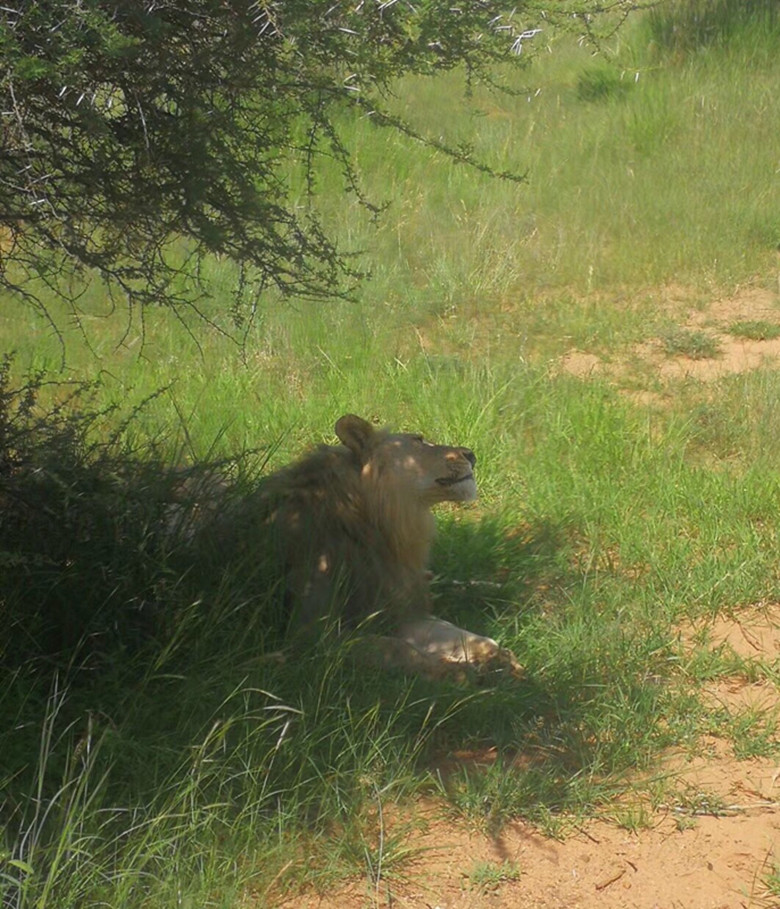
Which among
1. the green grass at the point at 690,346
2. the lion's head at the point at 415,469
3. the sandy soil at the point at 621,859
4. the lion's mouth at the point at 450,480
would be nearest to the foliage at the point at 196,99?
the lion's head at the point at 415,469

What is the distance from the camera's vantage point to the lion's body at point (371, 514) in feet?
17.5

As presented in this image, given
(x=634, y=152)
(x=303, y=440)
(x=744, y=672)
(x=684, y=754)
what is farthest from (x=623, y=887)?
(x=634, y=152)

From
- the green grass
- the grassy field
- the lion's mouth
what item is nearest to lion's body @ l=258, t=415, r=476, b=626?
the lion's mouth

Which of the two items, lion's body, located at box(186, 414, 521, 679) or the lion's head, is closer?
lion's body, located at box(186, 414, 521, 679)

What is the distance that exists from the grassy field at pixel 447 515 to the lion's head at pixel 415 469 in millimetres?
641

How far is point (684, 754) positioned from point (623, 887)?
801 millimetres

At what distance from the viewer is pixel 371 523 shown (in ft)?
17.8

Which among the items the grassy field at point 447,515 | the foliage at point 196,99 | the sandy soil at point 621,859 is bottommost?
the sandy soil at point 621,859

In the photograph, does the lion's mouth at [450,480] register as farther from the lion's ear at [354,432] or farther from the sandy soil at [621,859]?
the sandy soil at [621,859]

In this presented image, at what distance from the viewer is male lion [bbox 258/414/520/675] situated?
209 inches

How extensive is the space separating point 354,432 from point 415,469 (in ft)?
0.92

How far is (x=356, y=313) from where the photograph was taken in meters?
8.95

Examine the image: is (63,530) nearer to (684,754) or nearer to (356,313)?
(684,754)

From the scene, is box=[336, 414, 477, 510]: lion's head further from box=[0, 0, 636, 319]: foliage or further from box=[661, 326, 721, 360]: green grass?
box=[661, 326, 721, 360]: green grass
